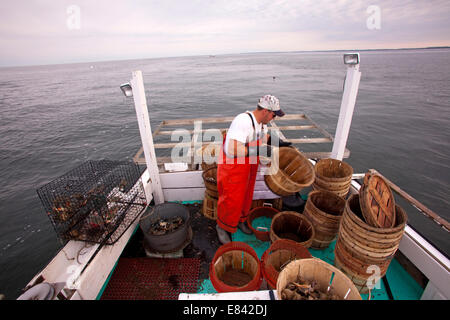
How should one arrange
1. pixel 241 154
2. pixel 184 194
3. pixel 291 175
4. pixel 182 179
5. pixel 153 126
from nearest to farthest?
pixel 241 154, pixel 291 175, pixel 182 179, pixel 184 194, pixel 153 126

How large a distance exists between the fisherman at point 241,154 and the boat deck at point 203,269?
60cm

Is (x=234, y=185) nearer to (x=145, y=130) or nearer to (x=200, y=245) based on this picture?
(x=200, y=245)

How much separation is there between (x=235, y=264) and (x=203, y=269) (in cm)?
55

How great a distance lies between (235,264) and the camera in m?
2.98

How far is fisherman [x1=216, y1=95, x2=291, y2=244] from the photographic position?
2781 mm

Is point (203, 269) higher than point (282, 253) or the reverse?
the reverse

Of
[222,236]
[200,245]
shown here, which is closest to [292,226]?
[222,236]

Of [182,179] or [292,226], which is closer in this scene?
[292,226]

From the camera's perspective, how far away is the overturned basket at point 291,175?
9.12ft

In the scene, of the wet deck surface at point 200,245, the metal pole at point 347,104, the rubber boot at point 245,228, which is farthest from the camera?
the rubber boot at point 245,228

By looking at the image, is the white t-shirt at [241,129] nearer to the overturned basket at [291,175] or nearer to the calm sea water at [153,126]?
the overturned basket at [291,175]

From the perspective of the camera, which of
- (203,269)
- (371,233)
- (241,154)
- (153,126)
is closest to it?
(371,233)

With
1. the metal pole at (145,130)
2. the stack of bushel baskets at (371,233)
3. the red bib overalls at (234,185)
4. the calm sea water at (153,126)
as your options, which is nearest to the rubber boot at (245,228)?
the red bib overalls at (234,185)
